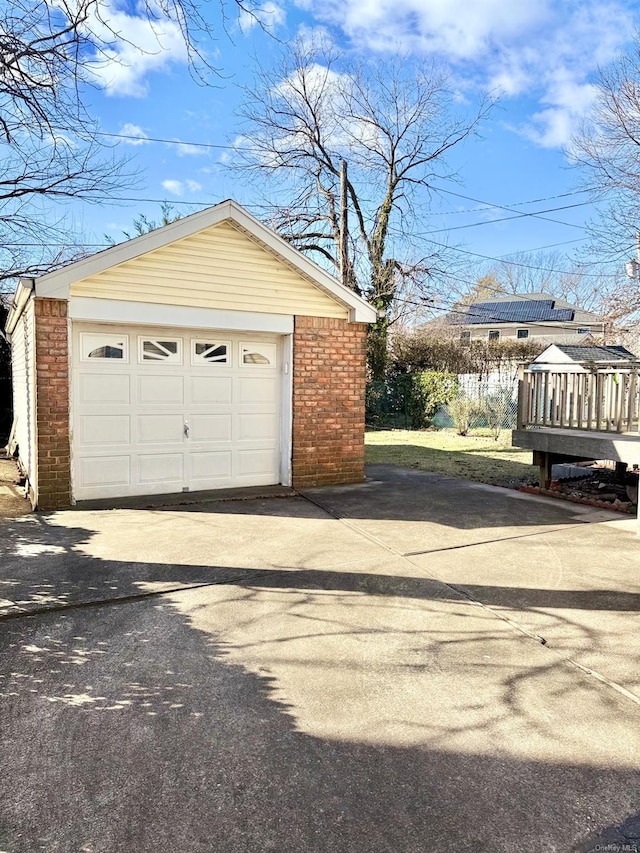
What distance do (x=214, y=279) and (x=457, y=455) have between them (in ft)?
24.2

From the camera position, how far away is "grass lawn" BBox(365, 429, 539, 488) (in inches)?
404

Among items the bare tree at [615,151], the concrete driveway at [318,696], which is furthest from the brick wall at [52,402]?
the bare tree at [615,151]

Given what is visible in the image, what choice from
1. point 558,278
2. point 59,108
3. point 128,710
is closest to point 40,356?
point 59,108

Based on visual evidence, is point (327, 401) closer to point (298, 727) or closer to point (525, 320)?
point (298, 727)

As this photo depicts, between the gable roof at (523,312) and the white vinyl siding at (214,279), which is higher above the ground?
the gable roof at (523,312)

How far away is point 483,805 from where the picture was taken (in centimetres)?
214

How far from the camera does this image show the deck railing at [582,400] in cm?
774

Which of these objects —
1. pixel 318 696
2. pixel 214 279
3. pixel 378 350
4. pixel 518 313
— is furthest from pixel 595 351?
pixel 518 313

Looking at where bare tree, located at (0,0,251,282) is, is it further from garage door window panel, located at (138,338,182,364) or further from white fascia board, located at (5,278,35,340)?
garage door window panel, located at (138,338,182,364)

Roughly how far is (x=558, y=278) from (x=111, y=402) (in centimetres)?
4133

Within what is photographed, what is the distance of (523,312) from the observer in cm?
4106

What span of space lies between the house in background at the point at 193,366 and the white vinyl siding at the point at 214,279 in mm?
15

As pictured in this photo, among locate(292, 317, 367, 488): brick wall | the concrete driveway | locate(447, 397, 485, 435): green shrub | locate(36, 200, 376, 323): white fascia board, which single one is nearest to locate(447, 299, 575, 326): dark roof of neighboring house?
locate(447, 397, 485, 435): green shrub

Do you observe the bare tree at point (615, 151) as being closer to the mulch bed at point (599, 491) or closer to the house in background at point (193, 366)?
the mulch bed at point (599, 491)
